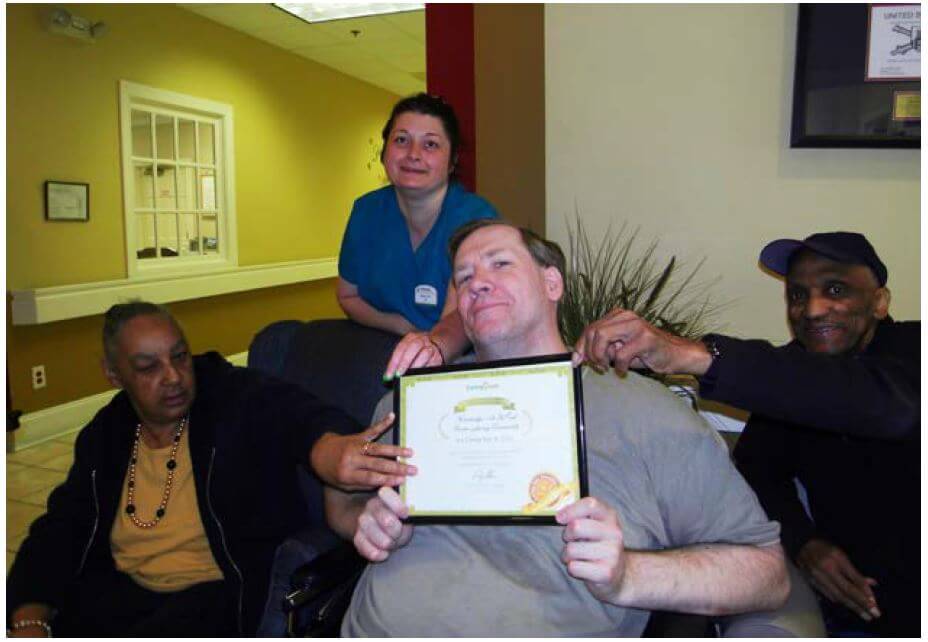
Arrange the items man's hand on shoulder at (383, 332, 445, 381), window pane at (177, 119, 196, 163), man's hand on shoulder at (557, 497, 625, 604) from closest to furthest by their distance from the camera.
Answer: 1. man's hand on shoulder at (557, 497, 625, 604)
2. man's hand on shoulder at (383, 332, 445, 381)
3. window pane at (177, 119, 196, 163)

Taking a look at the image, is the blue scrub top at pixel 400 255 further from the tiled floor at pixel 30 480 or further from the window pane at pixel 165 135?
the window pane at pixel 165 135

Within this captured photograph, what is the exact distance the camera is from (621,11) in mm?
2307

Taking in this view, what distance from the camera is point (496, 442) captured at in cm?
118

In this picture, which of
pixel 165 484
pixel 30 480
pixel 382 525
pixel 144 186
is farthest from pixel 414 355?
pixel 144 186

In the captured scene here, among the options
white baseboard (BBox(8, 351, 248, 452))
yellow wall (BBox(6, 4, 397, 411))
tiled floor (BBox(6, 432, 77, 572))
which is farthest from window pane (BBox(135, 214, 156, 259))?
tiled floor (BBox(6, 432, 77, 572))

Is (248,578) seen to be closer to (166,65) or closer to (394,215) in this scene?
(394,215)

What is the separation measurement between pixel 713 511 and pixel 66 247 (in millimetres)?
4750

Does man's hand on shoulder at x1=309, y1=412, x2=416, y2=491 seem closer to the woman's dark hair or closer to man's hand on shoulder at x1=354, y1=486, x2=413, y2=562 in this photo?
man's hand on shoulder at x1=354, y1=486, x2=413, y2=562

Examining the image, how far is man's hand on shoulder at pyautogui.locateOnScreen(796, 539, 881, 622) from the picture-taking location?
1.48 meters

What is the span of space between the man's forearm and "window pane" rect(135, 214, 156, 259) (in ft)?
17.0

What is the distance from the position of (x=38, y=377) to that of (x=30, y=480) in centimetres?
90

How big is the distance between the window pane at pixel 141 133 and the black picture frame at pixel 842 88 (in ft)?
15.7

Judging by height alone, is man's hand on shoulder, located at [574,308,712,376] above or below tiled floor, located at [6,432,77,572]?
above

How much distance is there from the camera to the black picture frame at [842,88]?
2041 mm
